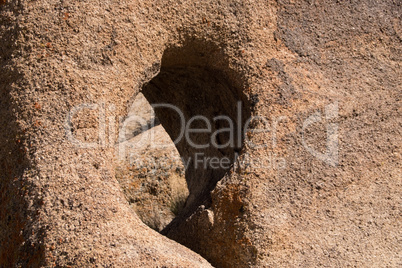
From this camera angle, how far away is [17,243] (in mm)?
1525

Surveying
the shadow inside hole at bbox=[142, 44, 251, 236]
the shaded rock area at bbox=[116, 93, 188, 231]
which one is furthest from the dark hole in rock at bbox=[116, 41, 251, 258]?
the shaded rock area at bbox=[116, 93, 188, 231]

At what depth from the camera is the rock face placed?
60.3 inches

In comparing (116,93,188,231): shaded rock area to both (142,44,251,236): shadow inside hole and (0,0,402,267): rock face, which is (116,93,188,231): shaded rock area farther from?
(0,0,402,267): rock face

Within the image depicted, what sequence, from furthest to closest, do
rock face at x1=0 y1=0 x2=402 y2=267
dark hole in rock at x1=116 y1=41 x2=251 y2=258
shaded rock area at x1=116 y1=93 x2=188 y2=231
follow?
shaded rock area at x1=116 y1=93 x2=188 y2=231 → dark hole in rock at x1=116 y1=41 x2=251 y2=258 → rock face at x1=0 y1=0 x2=402 y2=267

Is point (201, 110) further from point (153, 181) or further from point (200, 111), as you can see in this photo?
point (153, 181)

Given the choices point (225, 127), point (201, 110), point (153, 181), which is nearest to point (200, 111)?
point (201, 110)

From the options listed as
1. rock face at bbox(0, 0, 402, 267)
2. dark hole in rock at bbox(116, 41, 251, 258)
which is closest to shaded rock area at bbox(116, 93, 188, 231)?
dark hole in rock at bbox(116, 41, 251, 258)

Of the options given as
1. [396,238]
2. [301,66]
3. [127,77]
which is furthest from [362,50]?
[127,77]

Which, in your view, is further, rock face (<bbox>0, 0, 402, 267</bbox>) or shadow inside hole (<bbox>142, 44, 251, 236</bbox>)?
shadow inside hole (<bbox>142, 44, 251, 236</bbox>)

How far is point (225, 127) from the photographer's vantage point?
2.14 meters

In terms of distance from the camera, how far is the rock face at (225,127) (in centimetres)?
153

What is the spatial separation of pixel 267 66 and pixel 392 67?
1.64ft

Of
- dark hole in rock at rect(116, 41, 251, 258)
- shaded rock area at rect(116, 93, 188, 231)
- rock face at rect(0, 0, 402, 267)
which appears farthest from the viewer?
shaded rock area at rect(116, 93, 188, 231)

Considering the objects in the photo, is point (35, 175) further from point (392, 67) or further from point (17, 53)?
point (392, 67)
